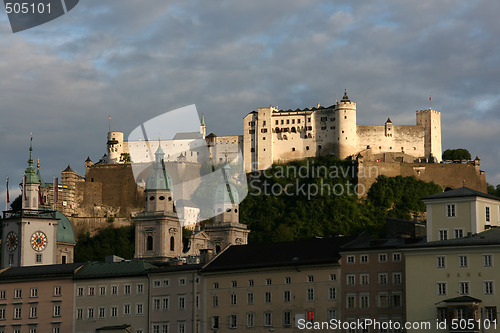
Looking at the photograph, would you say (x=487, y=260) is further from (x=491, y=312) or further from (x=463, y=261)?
(x=491, y=312)

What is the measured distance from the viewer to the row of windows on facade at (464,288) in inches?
2992

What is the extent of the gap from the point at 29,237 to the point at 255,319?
32086 millimetres

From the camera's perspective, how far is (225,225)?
12125 cm

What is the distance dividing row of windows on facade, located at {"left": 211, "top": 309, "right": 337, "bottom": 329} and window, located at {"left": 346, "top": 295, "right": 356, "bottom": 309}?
1.13m

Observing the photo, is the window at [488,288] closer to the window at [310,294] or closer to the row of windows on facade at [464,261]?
the row of windows on facade at [464,261]

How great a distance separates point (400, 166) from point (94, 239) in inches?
1904

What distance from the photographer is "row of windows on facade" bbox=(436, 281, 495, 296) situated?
76.0 m

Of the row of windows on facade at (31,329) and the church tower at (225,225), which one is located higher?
the church tower at (225,225)

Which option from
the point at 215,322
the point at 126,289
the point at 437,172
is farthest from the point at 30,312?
the point at 437,172

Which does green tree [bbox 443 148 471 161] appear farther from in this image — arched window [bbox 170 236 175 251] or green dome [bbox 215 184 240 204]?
arched window [bbox 170 236 175 251]

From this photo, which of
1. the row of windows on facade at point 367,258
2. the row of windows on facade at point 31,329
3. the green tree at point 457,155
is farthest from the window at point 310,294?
Result: the green tree at point 457,155

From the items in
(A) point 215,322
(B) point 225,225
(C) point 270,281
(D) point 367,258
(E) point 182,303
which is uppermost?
(B) point 225,225

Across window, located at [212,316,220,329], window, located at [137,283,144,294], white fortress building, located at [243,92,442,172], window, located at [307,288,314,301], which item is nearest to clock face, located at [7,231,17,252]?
window, located at [137,283,144,294]

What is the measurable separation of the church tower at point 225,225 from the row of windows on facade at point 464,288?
4413cm
